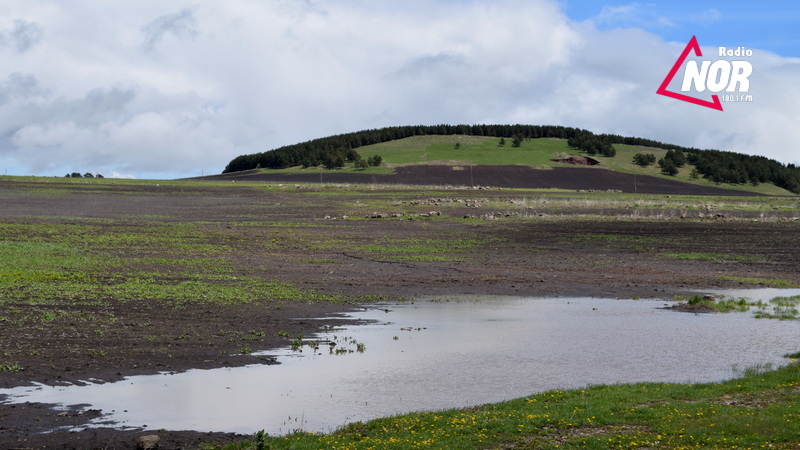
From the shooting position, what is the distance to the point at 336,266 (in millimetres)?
40750

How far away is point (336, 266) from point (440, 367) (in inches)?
818

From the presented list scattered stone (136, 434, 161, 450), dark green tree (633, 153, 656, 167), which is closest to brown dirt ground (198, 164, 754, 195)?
dark green tree (633, 153, 656, 167)

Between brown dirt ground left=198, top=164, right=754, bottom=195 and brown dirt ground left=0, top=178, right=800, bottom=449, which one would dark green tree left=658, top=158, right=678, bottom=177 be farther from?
brown dirt ground left=0, top=178, right=800, bottom=449

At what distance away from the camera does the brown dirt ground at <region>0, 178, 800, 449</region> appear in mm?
18734

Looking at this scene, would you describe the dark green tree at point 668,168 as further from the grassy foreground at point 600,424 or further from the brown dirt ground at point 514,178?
the grassy foreground at point 600,424

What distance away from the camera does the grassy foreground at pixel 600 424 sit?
13.3 meters

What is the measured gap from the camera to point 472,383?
747 inches

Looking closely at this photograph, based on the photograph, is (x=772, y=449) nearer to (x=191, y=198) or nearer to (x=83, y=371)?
(x=83, y=371)

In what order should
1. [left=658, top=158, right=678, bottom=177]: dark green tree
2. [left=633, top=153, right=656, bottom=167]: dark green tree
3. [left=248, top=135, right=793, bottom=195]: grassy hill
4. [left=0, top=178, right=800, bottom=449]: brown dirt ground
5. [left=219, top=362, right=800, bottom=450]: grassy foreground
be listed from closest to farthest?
[left=219, top=362, right=800, bottom=450]: grassy foreground < [left=0, top=178, right=800, bottom=449]: brown dirt ground < [left=248, top=135, right=793, bottom=195]: grassy hill < [left=658, top=158, right=678, bottom=177]: dark green tree < [left=633, top=153, right=656, bottom=167]: dark green tree

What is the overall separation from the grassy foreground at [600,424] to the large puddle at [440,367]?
1499 millimetres

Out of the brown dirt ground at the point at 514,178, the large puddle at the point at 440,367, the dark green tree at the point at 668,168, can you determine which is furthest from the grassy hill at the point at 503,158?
the large puddle at the point at 440,367

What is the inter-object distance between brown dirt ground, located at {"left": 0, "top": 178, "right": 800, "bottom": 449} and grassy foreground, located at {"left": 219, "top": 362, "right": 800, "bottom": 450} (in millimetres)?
2847

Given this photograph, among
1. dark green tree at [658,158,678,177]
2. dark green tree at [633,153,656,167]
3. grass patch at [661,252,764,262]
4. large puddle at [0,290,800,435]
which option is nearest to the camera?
large puddle at [0,290,800,435]

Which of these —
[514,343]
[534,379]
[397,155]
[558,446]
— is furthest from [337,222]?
[397,155]
